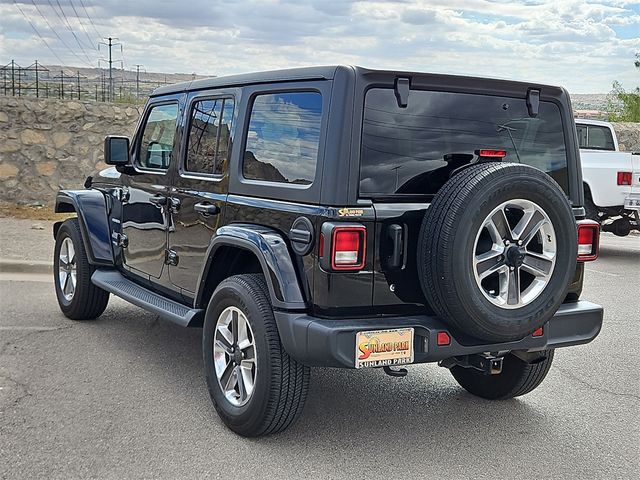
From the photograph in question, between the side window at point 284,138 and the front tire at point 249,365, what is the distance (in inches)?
23.7

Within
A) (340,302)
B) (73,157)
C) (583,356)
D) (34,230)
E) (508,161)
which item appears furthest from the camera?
(73,157)

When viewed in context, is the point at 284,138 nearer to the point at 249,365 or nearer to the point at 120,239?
the point at 249,365

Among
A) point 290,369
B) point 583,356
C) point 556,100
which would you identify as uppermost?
point 556,100

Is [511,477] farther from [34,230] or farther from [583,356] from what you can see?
[34,230]

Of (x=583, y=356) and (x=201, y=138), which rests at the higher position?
(x=201, y=138)

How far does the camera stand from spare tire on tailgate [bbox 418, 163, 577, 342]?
3.63m

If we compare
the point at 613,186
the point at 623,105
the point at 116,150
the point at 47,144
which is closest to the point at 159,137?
the point at 116,150

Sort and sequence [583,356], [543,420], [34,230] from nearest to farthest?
[543,420] → [583,356] → [34,230]

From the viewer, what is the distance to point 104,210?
6.35 meters

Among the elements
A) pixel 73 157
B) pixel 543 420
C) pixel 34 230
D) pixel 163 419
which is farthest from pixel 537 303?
pixel 73 157

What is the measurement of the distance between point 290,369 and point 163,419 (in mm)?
931

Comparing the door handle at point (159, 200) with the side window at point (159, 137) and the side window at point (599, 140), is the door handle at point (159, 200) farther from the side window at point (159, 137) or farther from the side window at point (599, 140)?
the side window at point (599, 140)

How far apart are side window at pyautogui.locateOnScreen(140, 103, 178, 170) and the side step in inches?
35.4

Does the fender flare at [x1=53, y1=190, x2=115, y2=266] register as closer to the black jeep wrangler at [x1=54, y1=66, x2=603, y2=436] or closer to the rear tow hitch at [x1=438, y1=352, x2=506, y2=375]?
the black jeep wrangler at [x1=54, y1=66, x2=603, y2=436]
